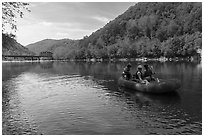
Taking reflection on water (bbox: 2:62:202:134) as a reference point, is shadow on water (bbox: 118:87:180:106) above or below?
above

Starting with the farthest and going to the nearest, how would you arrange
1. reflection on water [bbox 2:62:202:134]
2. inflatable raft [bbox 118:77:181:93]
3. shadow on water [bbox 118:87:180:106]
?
inflatable raft [bbox 118:77:181:93], shadow on water [bbox 118:87:180:106], reflection on water [bbox 2:62:202:134]

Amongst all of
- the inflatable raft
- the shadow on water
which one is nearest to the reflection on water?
the shadow on water

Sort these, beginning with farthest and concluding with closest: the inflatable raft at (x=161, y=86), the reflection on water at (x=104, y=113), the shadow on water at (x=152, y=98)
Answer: the inflatable raft at (x=161, y=86), the shadow on water at (x=152, y=98), the reflection on water at (x=104, y=113)

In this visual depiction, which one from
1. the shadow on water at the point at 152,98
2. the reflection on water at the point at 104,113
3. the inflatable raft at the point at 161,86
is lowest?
the reflection on water at the point at 104,113

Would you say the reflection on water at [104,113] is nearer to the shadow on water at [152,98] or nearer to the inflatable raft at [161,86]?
the shadow on water at [152,98]

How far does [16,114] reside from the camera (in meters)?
18.6

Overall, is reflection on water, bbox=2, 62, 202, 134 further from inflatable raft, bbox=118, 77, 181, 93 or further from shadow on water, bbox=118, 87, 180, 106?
inflatable raft, bbox=118, 77, 181, 93

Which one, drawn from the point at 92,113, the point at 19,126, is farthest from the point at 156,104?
the point at 19,126

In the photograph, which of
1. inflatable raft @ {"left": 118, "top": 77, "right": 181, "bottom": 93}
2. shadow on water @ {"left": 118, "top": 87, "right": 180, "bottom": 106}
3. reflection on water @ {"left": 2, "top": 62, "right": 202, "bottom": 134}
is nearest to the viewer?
reflection on water @ {"left": 2, "top": 62, "right": 202, "bottom": 134}

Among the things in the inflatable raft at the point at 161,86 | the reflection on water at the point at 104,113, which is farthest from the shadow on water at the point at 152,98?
the inflatable raft at the point at 161,86

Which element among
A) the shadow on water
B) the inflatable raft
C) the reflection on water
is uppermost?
the inflatable raft

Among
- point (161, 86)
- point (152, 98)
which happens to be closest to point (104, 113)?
point (152, 98)

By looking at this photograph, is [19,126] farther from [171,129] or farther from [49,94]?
[49,94]

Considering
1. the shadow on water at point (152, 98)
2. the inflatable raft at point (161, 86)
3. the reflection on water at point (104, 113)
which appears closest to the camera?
the reflection on water at point (104, 113)
